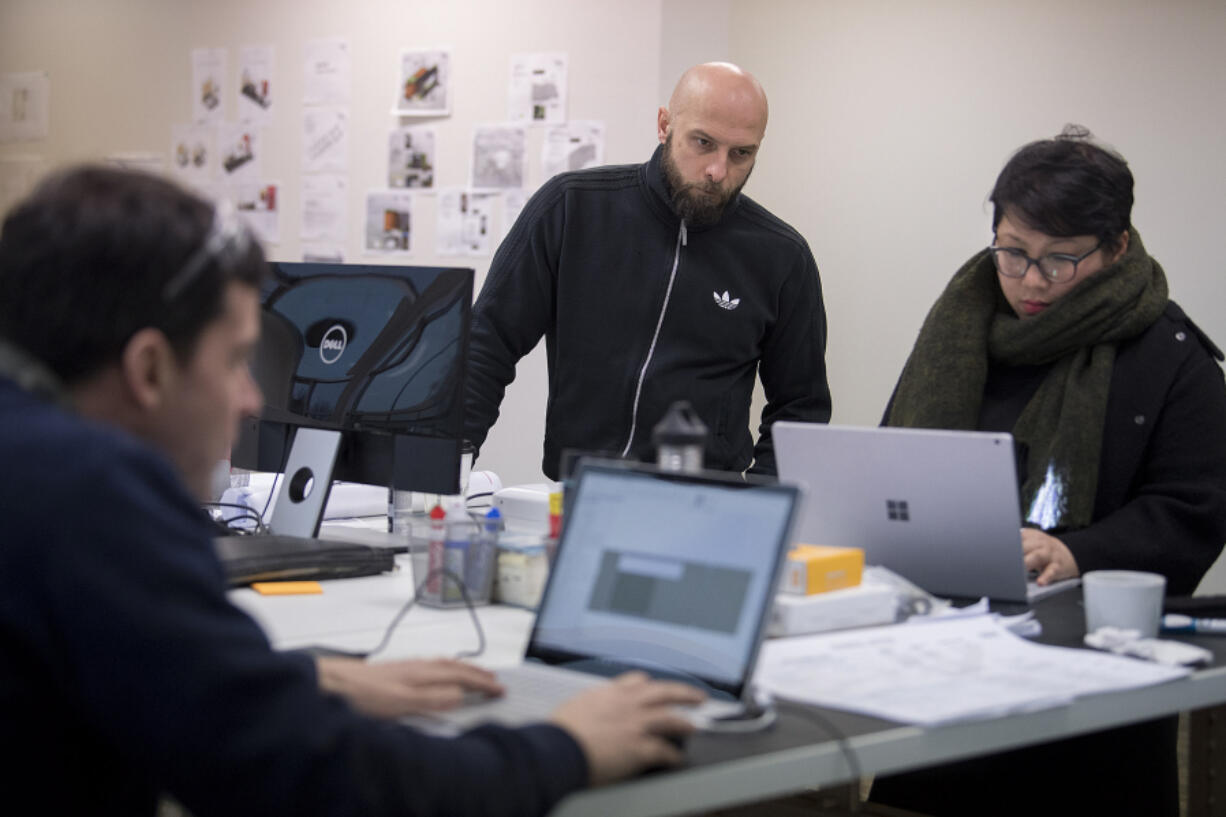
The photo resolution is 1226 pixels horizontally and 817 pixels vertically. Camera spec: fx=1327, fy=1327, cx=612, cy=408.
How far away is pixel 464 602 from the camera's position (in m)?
1.72

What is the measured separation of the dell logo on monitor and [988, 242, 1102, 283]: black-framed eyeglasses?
1.08 metres

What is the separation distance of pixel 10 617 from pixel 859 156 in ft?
11.0

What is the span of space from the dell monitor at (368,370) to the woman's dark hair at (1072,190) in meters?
0.89

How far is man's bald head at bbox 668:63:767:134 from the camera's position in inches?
108

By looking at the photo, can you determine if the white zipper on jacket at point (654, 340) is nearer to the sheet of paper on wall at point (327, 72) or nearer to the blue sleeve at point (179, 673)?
the blue sleeve at point (179, 673)

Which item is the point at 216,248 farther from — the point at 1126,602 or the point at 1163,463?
the point at 1163,463

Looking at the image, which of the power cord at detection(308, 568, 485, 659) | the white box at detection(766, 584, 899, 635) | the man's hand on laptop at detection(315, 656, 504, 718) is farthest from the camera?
the white box at detection(766, 584, 899, 635)

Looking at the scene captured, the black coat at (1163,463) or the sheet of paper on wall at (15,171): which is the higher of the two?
the sheet of paper on wall at (15,171)

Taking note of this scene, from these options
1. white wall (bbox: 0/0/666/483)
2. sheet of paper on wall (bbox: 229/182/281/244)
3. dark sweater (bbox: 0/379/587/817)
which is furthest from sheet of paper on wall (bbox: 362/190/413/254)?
dark sweater (bbox: 0/379/587/817)

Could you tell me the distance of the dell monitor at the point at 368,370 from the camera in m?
2.03

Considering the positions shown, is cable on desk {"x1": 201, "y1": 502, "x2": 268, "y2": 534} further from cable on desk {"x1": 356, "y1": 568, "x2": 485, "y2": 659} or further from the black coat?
the black coat

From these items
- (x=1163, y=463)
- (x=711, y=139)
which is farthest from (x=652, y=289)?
(x=1163, y=463)

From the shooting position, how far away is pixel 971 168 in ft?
12.1

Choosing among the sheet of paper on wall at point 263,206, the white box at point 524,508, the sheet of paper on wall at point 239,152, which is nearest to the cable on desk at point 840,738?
the white box at point 524,508
